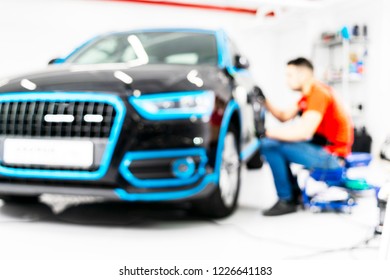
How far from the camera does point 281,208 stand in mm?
2102

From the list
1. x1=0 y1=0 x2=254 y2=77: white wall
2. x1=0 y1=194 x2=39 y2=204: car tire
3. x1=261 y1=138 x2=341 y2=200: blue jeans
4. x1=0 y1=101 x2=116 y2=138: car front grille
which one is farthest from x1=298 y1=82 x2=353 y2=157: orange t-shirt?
x1=0 y1=0 x2=254 y2=77: white wall

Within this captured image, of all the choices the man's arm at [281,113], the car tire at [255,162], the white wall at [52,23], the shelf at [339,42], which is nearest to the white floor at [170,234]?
the man's arm at [281,113]

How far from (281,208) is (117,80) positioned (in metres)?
1.01

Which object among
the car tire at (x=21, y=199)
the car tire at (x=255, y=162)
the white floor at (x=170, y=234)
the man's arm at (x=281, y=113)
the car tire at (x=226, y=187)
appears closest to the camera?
the white floor at (x=170, y=234)

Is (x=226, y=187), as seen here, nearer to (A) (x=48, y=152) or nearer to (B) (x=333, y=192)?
(B) (x=333, y=192)

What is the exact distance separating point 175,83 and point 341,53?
474 centimetres

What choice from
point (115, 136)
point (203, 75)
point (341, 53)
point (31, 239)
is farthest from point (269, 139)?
point (341, 53)

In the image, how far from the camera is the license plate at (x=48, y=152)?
1.59 metres

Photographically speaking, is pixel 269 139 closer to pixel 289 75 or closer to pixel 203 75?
pixel 289 75

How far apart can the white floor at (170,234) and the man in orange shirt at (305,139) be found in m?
0.18

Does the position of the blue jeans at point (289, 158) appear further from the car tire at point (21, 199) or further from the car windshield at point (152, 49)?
the car tire at point (21, 199)

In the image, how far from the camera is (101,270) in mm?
1047

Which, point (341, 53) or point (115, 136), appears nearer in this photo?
point (115, 136)

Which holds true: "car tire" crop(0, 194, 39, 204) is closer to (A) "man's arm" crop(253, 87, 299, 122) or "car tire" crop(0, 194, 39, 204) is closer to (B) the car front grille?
(B) the car front grille
